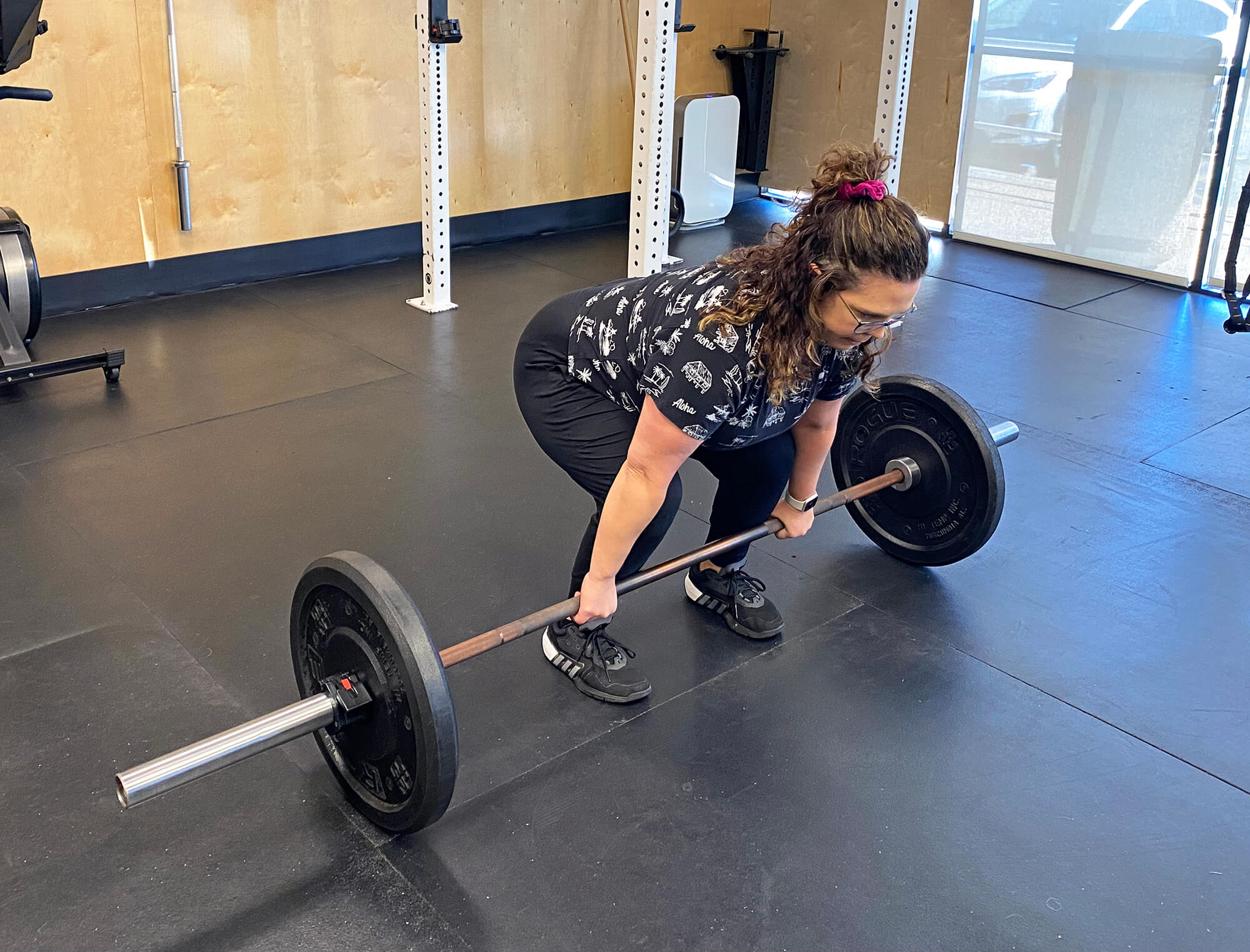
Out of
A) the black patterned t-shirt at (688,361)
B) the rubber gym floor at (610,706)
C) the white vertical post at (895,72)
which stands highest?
the white vertical post at (895,72)

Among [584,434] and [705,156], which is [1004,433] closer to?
[584,434]

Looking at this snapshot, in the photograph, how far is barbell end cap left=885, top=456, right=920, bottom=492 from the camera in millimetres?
2373

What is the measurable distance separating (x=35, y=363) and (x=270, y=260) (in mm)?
1406

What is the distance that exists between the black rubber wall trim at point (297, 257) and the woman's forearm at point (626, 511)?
9.81ft

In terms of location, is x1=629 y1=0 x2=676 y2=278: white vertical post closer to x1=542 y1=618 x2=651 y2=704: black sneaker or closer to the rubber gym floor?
the rubber gym floor

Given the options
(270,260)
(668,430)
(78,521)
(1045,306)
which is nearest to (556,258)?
(270,260)

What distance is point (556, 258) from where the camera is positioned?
4.97 meters

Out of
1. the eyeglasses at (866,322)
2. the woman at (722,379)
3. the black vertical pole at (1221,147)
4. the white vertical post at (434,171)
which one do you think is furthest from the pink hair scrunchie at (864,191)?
the black vertical pole at (1221,147)

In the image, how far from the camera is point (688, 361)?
1.55 meters

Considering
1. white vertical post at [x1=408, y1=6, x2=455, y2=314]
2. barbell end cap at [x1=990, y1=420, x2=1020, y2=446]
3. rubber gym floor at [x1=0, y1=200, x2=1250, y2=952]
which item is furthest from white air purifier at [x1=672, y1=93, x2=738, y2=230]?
barbell end cap at [x1=990, y1=420, x2=1020, y2=446]

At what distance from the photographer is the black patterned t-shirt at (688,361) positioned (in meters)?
1.54

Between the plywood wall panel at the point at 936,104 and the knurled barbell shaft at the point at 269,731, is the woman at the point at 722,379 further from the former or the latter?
the plywood wall panel at the point at 936,104

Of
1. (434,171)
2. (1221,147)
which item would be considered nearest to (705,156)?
(434,171)

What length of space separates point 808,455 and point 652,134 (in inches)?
87.3
